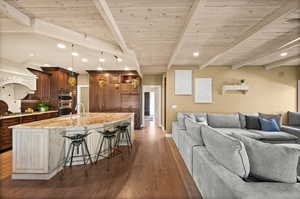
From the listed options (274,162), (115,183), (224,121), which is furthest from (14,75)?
(224,121)

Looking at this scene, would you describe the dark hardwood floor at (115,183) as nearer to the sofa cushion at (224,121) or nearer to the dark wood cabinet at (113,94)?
the sofa cushion at (224,121)

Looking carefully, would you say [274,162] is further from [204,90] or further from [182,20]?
[204,90]

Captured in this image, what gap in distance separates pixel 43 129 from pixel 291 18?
14.4 ft

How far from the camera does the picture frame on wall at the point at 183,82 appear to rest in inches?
212

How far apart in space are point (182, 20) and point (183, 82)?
10.6 ft

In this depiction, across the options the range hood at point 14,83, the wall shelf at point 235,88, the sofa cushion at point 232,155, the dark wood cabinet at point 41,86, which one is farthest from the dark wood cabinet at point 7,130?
the wall shelf at point 235,88

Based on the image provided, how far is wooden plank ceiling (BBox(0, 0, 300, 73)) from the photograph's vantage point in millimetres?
1931

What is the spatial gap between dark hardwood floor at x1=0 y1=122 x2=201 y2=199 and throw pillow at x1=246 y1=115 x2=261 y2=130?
8.71 ft

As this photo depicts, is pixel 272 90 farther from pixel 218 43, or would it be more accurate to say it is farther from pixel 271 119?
pixel 218 43

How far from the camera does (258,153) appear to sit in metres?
1.32

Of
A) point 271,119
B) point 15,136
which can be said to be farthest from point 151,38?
point 271,119

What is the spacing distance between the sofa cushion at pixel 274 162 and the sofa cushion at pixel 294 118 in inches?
192

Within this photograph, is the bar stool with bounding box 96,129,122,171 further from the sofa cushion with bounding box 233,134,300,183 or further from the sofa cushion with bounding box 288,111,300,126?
the sofa cushion with bounding box 288,111,300,126

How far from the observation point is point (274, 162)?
1.23 metres
